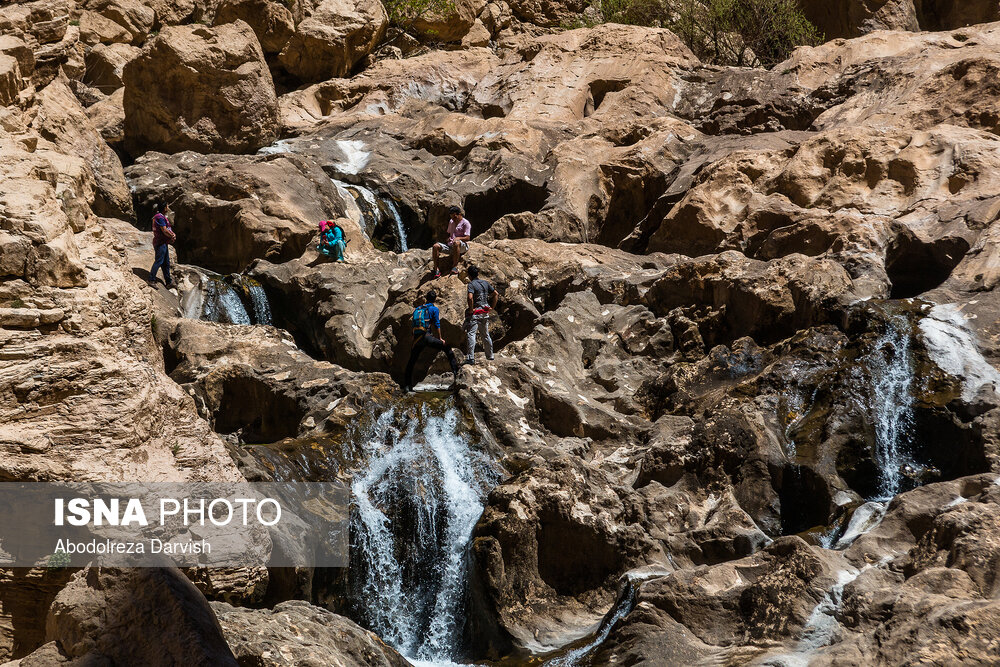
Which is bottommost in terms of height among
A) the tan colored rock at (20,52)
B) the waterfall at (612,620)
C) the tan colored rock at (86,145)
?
the waterfall at (612,620)

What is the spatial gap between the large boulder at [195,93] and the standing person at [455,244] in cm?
870

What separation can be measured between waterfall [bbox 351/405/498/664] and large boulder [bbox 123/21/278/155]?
41.9 ft

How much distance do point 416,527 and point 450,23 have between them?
2302cm

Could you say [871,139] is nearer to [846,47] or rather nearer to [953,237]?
[953,237]

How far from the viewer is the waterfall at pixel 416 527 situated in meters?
10.9

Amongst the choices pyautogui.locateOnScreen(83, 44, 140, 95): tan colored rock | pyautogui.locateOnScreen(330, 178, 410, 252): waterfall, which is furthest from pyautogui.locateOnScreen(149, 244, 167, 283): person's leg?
pyautogui.locateOnScreen(83, 44, 140, 95): tan colored rock

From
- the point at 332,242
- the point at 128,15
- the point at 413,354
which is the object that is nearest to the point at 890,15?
the point at 332,242

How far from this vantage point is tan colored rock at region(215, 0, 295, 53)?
27.7 meters

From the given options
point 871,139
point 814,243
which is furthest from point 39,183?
point 871,139

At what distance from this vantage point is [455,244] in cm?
1664

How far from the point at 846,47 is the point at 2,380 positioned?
66.4 feet

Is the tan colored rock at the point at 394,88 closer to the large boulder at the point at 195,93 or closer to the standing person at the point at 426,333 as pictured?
the large boulder at the point at 195,93

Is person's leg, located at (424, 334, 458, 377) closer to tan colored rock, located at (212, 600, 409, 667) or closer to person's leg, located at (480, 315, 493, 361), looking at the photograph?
person's leg, located at (480, 315, 493, 361)

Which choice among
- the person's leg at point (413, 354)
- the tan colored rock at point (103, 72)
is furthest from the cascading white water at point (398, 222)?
the tan colored rock at point (103, 72)
